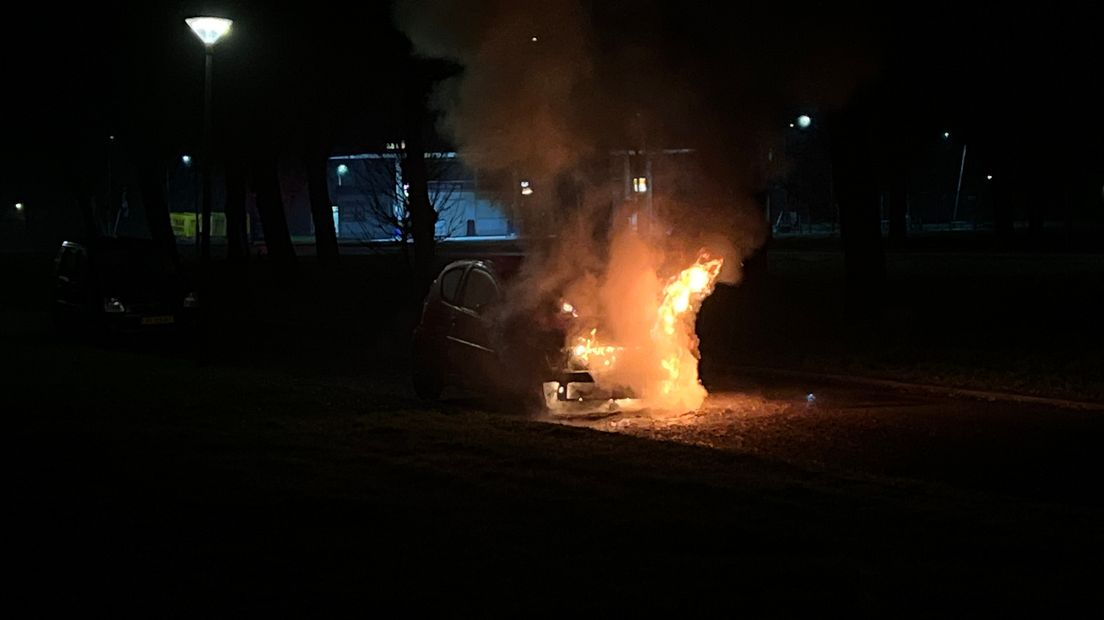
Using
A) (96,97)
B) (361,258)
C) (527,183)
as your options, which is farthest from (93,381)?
(361,258)

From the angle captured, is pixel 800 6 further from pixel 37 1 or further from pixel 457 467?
pixel 37 1

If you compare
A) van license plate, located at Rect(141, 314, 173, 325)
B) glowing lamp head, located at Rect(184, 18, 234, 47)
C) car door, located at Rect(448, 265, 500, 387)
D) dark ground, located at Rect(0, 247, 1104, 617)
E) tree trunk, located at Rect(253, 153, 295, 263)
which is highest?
glowing lamp head, located at Rect(184, 18, 234, 47)

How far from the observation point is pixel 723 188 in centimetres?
1755

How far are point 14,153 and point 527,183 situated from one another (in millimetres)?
46662

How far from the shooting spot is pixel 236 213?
44562 millimetres

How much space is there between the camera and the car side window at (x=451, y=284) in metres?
15.5

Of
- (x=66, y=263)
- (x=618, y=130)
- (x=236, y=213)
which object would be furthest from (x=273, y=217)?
(x=618, y=130)

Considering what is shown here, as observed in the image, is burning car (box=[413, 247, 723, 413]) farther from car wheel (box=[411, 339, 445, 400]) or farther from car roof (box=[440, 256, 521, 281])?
car wheel (box=[411, 339, 445, 400])

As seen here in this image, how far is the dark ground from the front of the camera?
660 cm

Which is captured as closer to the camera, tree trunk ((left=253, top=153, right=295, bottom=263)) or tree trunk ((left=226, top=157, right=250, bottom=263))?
tree trunk ((left=253, top=153, right=295, bottom=263))

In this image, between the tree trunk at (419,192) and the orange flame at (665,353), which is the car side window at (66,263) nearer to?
the tree trunk at (419,192)

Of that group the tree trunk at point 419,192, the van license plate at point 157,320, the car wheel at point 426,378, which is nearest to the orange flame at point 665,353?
the car wheel at point 426,378

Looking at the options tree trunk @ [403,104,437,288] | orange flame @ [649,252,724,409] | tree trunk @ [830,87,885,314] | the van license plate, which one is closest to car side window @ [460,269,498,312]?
orange flame @ [649,252,724,409]

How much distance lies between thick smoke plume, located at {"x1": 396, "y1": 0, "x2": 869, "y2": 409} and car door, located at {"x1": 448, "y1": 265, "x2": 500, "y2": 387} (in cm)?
41
